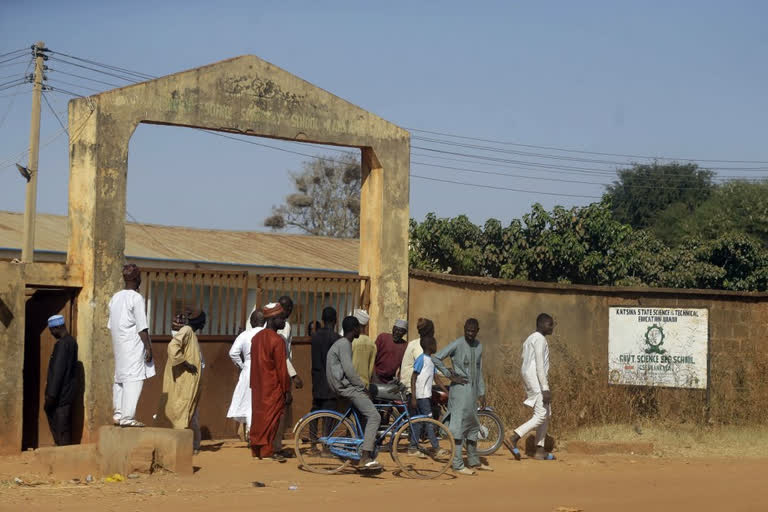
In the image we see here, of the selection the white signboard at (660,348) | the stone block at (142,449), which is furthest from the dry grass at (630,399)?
the stone block at (142,449)

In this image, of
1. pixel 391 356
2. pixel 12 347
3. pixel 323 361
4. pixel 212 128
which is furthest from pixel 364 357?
pixel 12 347

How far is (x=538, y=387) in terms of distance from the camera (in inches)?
467

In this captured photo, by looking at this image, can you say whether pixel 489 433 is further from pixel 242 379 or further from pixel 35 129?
pixel 35 129

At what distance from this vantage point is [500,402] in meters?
14.4

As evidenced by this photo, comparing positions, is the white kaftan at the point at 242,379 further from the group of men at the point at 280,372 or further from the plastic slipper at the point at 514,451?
the plastic slipper at the point at 514,451

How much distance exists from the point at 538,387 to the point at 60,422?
5.60m

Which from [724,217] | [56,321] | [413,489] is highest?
[724,217]

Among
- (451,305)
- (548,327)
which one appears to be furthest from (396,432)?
(451,305)

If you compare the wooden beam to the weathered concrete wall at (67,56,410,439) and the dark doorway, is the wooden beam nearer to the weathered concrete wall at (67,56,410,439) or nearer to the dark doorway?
the weathered concrete wall at (67,56,410,439)

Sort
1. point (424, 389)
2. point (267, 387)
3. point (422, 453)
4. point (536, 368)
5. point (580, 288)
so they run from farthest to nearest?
point (580, 288) → point (536, 368) → point (424, 389) → point (422, 453) → point (267, 387)

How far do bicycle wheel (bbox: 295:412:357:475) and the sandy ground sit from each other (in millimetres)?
194

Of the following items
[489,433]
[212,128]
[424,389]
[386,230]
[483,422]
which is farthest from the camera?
[386,230]

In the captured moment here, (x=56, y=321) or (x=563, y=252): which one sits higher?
(x=563, y=252)

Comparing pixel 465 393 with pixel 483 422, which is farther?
pixel 483 422
